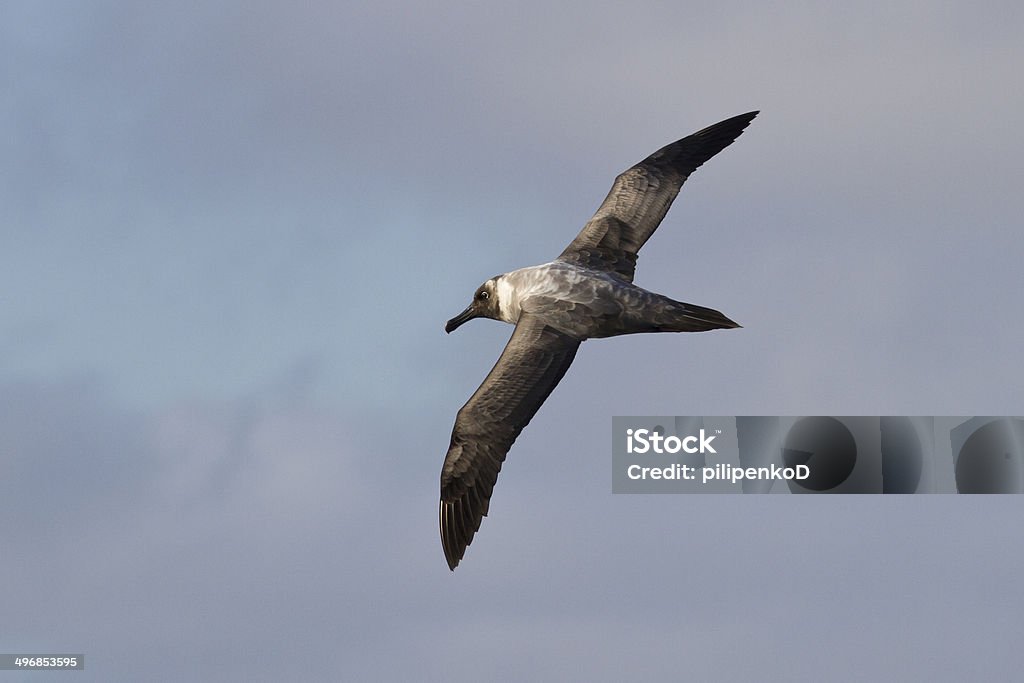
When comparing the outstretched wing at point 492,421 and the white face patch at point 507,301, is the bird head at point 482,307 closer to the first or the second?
the white face patch at point 507,301

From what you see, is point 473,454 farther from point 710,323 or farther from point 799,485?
point 799,485

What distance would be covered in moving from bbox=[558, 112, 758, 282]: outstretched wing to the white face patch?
121 cm

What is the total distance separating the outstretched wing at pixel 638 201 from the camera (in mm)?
34750

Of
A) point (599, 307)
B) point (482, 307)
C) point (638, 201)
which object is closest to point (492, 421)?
point (599, 307)

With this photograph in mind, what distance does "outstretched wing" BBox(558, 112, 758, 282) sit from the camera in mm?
34750

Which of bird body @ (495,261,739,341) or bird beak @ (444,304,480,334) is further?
bird beak @ (444,304,480,334)

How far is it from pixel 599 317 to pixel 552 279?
123 cm

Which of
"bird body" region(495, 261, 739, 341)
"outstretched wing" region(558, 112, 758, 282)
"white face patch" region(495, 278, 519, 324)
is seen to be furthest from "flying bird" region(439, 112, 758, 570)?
"outstretched wing" region(558, 112, 758, 282)

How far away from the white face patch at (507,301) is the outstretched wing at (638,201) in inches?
47.5

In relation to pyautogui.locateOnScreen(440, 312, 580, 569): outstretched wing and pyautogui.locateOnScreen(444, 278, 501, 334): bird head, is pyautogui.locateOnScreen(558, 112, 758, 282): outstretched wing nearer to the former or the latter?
pyautogui.locateOnScreen(444, 278, 501, 334): bird head

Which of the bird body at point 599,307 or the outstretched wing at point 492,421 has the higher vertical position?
the bird body at point 599,307


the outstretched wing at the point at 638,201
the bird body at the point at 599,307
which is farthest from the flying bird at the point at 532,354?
the outstretched wing at the point at 638,201

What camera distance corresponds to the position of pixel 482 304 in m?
35.5

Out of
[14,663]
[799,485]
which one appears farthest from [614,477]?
[14,663]
